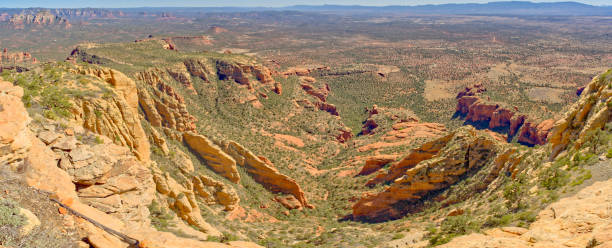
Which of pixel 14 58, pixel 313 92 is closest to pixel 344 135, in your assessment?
pixel 313 92

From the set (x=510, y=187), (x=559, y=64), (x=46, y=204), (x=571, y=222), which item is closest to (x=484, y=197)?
(x=510, y=187)

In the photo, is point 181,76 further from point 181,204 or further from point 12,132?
point 12,132

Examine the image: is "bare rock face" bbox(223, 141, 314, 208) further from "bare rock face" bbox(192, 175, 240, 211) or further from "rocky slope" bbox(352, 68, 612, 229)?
"bare rock face" bbox(192, 175, 240, 211)

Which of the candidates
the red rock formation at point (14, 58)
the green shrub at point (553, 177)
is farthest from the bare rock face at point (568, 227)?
the red rock formation at point (14, 58)

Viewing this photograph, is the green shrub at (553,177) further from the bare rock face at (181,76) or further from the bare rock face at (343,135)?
the bare rock face at (181,76)

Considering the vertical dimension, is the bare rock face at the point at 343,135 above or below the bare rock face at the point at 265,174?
Result: below
